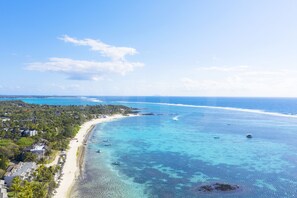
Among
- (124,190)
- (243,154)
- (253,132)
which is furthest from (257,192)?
(253,132)

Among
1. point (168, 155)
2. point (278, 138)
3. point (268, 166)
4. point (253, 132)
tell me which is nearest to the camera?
point (268, 166)

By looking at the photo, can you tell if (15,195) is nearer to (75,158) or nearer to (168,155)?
(75,158)

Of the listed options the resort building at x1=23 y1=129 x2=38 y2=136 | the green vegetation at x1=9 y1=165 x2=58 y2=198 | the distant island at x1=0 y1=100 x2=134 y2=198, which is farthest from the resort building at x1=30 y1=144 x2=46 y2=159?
the resort building at x1=23 y1=129 x2=38 y2=136

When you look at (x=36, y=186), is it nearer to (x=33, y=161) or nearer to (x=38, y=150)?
(x=33, y=161)

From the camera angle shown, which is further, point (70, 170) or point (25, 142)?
point (25, 142)

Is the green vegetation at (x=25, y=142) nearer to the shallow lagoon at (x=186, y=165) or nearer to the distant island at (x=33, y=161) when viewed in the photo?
the distant island at (x=33, y=161)

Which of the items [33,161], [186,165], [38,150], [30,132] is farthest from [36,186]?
[30,132]

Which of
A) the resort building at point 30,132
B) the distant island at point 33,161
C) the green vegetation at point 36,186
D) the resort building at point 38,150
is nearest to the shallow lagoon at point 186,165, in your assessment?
the green vegetation at point 36,186

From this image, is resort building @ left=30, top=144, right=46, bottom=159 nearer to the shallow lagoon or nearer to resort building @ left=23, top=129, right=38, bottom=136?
the shallow lagoon
